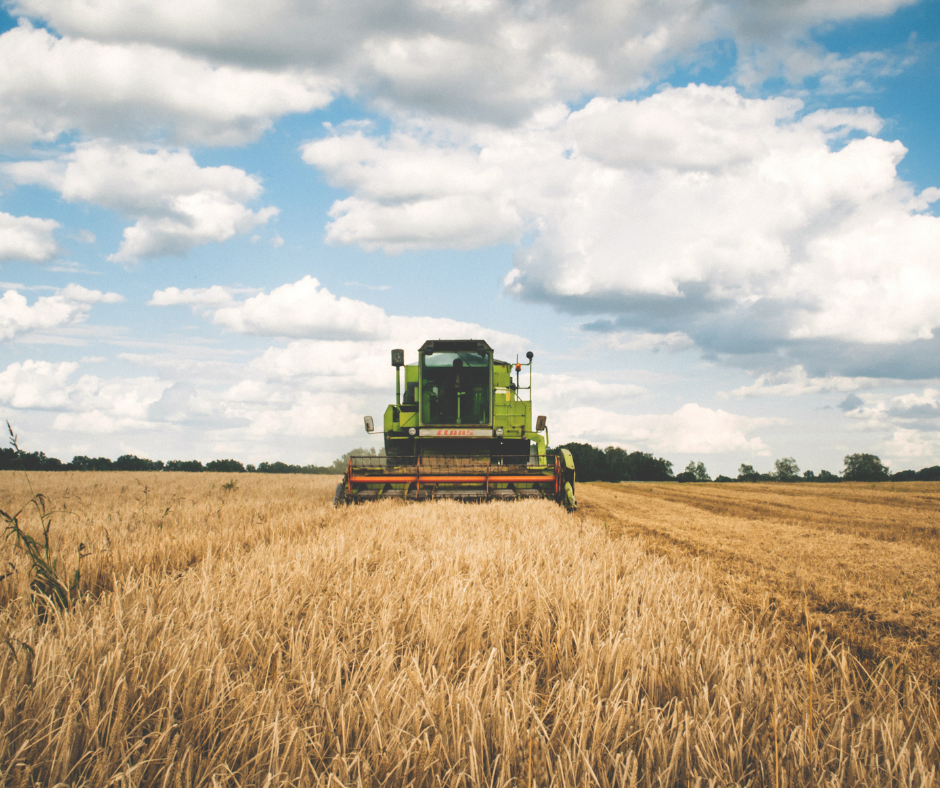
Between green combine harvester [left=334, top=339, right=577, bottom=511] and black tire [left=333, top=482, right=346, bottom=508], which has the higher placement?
green combine harvester [left=334, top=339, right=577, bottom=511]

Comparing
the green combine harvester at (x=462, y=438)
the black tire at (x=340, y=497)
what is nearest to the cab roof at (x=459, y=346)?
the green combine harvester at (x=462, y=438)

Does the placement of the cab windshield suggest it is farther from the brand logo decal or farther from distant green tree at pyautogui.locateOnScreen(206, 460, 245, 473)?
distant green tree at pyautogui.locateOnScreen(206, 460, 245, 473)

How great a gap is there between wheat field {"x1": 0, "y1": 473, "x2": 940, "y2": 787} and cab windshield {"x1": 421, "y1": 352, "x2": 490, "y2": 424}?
8629 millimetres

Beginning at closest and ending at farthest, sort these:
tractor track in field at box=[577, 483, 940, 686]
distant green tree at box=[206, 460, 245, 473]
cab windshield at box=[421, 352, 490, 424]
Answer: tractor track in field at box=[577, 483, 940, 686]
cab windshield at box=[421, 352, 490, 424]
distant green tree at box=[206, 460, 245, 473]

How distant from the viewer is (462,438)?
1202cm

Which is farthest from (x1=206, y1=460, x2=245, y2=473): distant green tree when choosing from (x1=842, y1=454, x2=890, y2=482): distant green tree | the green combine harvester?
(x1=842, y1=454, x2=890, y2=482): distant green tree

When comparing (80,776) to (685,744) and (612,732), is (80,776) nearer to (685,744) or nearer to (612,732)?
(612,732)

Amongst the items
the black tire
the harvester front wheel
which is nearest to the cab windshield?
the harvester front wheel

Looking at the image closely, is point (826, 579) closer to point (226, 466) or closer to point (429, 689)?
point (429, 689)

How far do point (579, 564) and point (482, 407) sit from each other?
857 centimetres

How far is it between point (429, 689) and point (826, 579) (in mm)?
4774

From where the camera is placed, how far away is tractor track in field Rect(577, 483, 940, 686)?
3637 millimetres

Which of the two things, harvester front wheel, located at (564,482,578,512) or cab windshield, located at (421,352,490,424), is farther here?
cab windshield, located at (421,352,490,424)

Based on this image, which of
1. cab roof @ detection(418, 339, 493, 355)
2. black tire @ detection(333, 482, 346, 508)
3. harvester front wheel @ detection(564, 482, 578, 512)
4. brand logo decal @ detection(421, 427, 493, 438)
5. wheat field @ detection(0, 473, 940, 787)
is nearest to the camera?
wheat field @ detection(0, 473, 940, 787)
